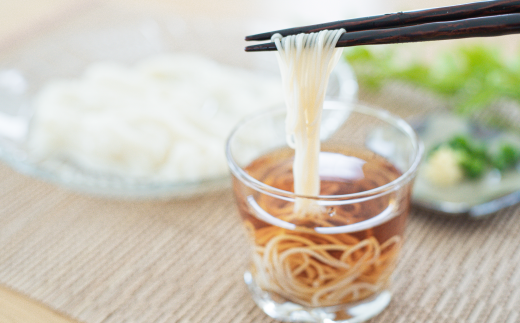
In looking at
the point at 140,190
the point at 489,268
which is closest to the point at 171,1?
the point at 140,190

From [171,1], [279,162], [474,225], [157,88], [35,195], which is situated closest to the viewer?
[279,162]

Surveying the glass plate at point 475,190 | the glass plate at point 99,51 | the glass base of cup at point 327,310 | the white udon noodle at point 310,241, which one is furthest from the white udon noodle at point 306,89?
the glass plate at point 99,51

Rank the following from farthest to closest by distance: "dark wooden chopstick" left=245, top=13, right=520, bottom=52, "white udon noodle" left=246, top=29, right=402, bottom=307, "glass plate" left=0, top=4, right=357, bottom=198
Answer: "glass plate" left=0, top=4, right=357, bottom=198 → "white udon noodle" left=246, top=29, right=402, bottom=307 → "dark wooden chopstick" left=245, top=13, right=520, bottom=52

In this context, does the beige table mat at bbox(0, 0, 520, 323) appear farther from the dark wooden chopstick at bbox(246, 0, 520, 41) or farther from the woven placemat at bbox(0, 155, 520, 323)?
the dark wooden chopstick at bbox(246, 0, 520, 41)

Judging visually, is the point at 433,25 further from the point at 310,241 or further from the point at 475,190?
the point at 475,190

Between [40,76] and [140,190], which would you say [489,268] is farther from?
[40,76]

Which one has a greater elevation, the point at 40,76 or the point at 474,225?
the point at 40,76

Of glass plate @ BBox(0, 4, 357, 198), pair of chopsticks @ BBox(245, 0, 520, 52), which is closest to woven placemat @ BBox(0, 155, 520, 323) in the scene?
glass plate @ BBox(0, 4, 357, 198)
